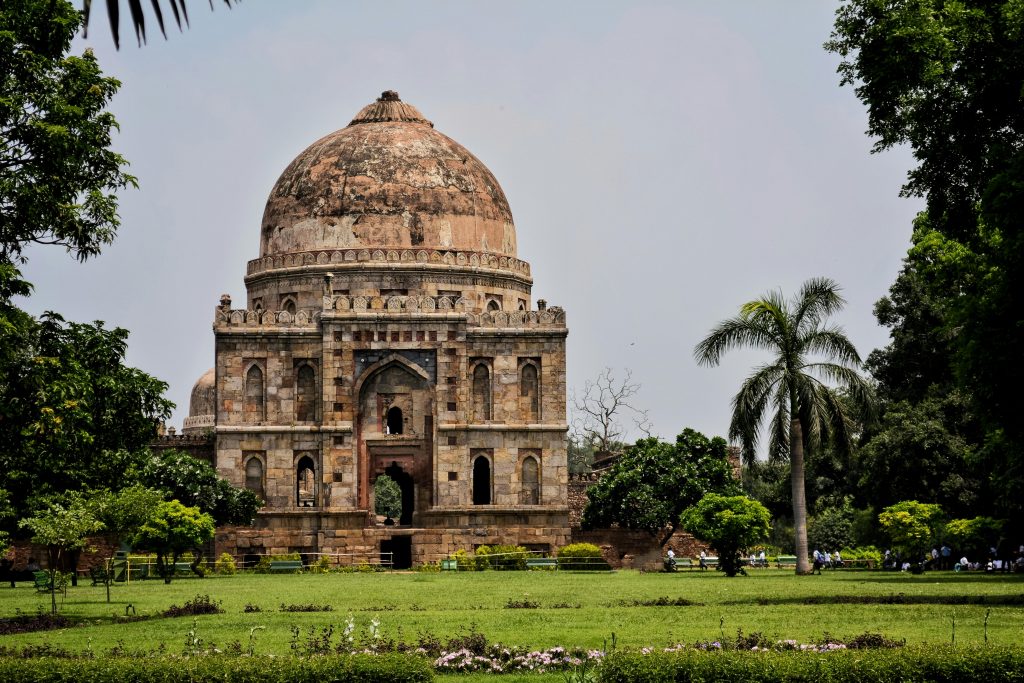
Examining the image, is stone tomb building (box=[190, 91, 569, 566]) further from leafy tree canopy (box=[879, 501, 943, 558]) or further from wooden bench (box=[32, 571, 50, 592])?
leafy tree canopy (box=[879, 501, 943, 558])

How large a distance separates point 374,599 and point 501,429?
20.2m

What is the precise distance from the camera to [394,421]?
161 ft

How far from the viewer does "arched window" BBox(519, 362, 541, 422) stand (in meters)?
48.3

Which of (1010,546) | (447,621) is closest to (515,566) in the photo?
(1010,546)

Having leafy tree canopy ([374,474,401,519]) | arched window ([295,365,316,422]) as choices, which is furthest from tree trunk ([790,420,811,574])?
leafy tree canopy ([374,474,401,519])

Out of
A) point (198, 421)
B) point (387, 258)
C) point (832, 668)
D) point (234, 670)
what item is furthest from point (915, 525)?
point (198, 421)

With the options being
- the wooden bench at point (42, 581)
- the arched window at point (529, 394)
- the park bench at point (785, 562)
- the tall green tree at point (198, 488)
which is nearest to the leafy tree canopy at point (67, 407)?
the wooden bench at point (42, 581)

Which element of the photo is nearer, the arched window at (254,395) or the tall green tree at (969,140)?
the tall green tree at (969,140)

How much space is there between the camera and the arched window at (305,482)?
4766 cm

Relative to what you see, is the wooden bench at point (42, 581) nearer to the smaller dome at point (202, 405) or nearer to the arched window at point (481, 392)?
the arched window at point (481, 392)

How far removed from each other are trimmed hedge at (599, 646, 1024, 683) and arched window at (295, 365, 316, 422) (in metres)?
35.0

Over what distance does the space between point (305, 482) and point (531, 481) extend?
9670 millimetres

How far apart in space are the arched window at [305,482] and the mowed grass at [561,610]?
1159 cm

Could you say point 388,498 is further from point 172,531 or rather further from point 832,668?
point 832,668
